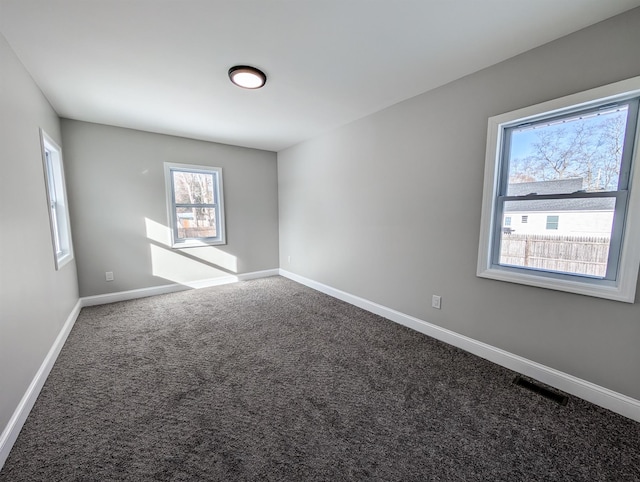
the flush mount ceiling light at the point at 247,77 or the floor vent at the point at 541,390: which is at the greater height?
the flush mount ceiling light at the point at 247,77

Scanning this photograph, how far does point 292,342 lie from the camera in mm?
2559

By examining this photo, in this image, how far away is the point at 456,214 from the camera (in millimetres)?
2412

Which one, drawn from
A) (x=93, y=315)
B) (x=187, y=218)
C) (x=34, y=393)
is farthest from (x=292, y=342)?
(x=187, y=218)

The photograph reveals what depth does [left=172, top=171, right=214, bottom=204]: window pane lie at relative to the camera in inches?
162

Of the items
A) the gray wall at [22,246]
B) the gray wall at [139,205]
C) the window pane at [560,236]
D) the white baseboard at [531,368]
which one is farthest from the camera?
the gray wall at [139,205]

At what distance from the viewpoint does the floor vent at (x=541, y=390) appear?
70.0 inches

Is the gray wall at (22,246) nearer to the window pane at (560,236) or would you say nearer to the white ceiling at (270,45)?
the white ceiling at (270,45)

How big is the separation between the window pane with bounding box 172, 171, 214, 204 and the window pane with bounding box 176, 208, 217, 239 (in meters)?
0.15

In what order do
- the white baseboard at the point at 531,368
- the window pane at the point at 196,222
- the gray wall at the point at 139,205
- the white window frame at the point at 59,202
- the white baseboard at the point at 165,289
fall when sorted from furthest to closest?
the window pane at the point at 196,222
the white baseboard at the point at 165,289
the gray wall at the point at 139,205
the white window frame at the point at 59,202
the white baseboard at the point at 531,368

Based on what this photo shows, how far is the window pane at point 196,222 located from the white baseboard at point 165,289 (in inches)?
30.9

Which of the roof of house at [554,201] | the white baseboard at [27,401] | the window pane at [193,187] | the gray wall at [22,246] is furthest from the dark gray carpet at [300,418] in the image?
the window pane at [193,187]

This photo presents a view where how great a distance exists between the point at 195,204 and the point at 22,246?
101 inches

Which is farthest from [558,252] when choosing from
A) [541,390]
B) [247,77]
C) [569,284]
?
[247,77]

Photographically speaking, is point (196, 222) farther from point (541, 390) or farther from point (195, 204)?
point (541, 390)
